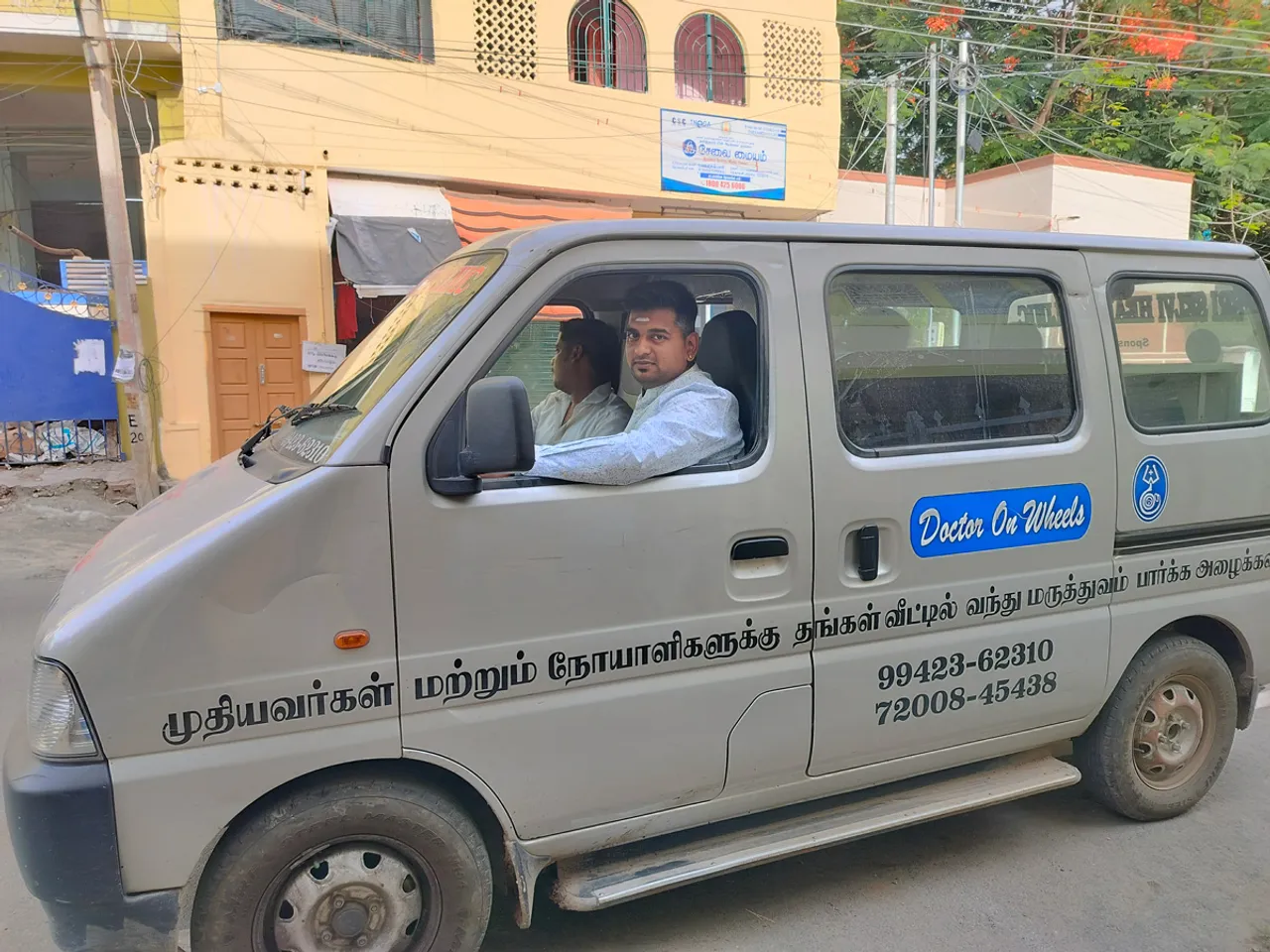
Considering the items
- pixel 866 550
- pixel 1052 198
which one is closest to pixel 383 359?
pixel 866 550

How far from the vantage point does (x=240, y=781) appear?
2.18 metres

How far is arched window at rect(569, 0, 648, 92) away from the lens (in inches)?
504

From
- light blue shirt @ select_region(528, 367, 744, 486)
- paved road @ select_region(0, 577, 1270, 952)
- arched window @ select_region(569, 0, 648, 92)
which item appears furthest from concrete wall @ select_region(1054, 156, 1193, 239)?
light blue shirt @ select_region(528, 367, 744, 486)

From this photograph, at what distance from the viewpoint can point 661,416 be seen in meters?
2.70

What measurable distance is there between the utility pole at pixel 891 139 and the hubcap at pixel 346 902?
15.6 meters

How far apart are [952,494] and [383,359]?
1.81 meters

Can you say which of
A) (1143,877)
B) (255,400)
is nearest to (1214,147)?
(255,400)

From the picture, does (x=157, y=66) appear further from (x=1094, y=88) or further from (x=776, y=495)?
(x=1094, y=88)

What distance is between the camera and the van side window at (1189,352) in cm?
337

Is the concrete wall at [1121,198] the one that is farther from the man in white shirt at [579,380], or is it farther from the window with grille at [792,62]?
the man in white shirt at [579,380]

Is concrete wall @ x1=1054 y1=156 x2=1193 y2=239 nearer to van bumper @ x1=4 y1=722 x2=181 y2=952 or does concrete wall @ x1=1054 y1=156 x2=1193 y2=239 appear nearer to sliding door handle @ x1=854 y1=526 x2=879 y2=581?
sliding door handle @ x1=854 y1=526 x2=879 y2=581

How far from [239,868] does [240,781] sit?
0.23 meters

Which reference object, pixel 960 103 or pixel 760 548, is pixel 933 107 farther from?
pixel 760 548

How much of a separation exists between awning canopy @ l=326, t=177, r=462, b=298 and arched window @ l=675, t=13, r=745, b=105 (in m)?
4.39
